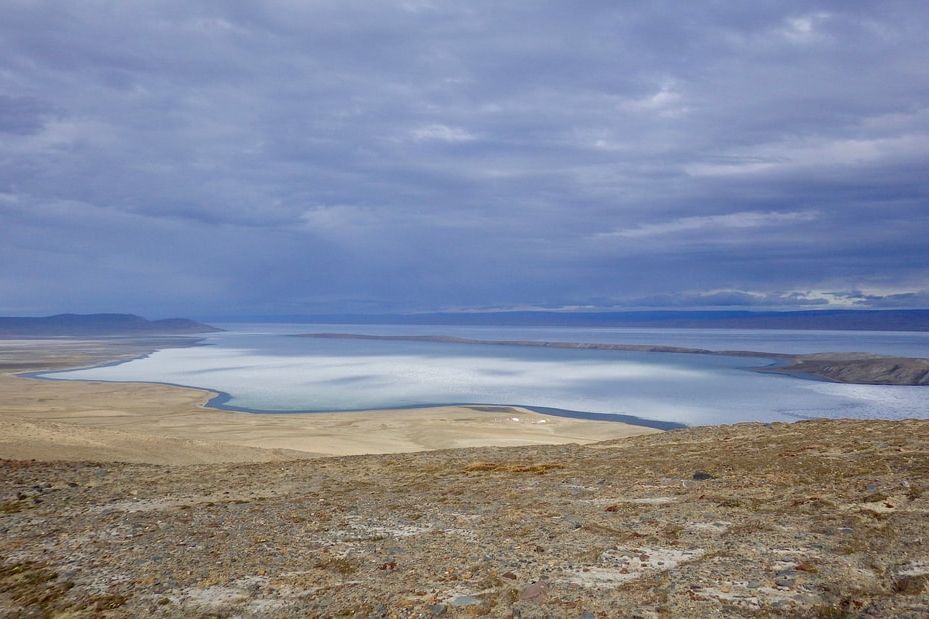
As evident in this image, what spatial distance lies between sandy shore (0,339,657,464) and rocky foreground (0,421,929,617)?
15.8 feet

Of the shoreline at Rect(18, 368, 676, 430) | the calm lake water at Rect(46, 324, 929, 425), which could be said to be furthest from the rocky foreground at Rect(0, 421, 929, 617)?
the calm lake water at Rect(46, 324, 929, 425)

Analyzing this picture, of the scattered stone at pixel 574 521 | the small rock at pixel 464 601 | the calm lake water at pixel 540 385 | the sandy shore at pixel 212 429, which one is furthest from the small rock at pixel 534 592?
the calm lake water at pixel 540 385

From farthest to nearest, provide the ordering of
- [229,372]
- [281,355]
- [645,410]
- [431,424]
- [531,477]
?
[281,355], [229,372], [645,410], [431,424], [531,477]

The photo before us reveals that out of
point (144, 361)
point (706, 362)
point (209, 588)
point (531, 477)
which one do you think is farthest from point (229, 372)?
point (209, 588)

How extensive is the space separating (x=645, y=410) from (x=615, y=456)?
856 inches

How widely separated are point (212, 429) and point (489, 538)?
2113 centimetres

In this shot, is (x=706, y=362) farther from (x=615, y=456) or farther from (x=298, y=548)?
(x=298, y=548)

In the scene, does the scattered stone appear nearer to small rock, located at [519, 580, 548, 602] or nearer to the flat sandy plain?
the flat sandy plain

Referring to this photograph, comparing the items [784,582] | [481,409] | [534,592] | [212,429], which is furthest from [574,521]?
[481,409]

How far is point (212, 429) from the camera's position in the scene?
86.0 ft

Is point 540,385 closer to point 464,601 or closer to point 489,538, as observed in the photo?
point 489,538

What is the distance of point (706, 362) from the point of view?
66125 mm

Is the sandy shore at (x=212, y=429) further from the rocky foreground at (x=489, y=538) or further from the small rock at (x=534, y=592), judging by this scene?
the small rock at (x=534, y=592)

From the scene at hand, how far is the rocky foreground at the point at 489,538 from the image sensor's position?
5.84m
